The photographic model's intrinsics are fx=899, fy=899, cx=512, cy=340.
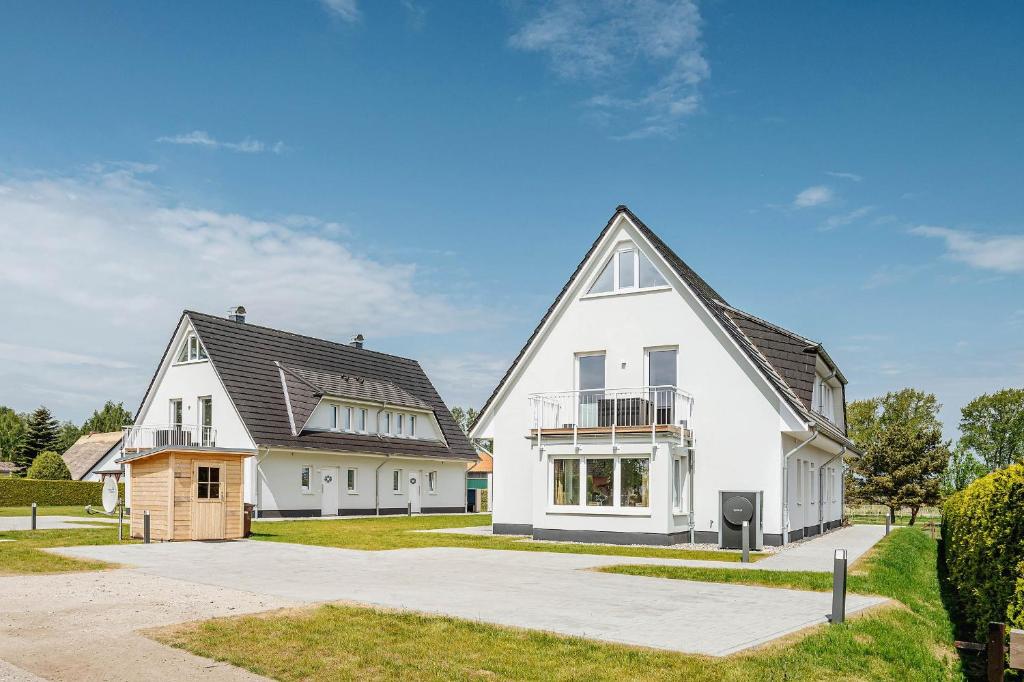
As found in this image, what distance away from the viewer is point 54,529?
26156 mm

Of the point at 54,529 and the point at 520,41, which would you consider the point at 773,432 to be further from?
the point at 54,529

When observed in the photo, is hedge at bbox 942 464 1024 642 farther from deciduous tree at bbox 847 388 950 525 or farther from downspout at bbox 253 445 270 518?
deciduous tree at bbox 847 388 950 525

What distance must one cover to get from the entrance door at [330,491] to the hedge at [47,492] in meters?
13.3

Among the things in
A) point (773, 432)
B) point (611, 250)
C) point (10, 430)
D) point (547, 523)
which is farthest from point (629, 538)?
point (10, 430)

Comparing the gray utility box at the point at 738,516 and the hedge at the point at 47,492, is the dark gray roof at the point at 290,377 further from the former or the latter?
the gray utility box at the point at 738,516

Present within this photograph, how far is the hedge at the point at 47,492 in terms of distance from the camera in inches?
1753

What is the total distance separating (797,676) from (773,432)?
15.3 metres

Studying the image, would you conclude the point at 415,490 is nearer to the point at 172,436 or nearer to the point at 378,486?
the point at 378,486

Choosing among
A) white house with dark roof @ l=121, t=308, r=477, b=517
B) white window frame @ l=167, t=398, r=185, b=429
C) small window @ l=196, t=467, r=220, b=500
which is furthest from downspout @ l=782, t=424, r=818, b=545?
white window frame @ l=167, t=398, r=185, b=429

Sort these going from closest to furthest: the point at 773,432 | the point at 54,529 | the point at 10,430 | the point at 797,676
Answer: the point at 797,676 → the point at 773,432 → the point at 54,529 → the point at 10,430

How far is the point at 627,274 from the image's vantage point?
83.3 feet

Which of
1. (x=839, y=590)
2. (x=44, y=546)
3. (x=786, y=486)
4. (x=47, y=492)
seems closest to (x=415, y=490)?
(x=47, y=492)

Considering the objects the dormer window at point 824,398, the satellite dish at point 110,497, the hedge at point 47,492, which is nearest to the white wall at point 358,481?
the satellite dish at point 110,497

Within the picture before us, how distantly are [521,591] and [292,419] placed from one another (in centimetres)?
2560
